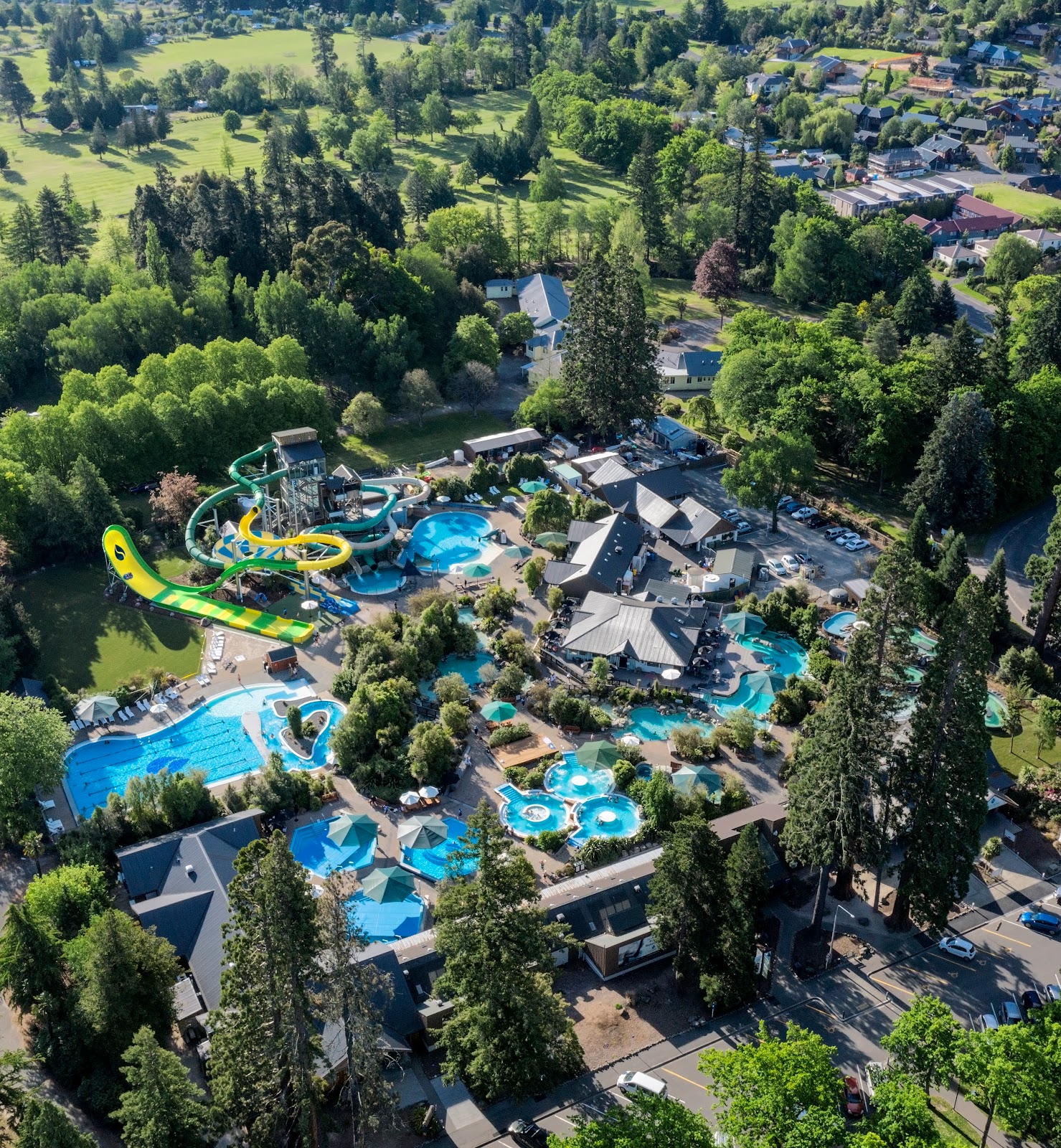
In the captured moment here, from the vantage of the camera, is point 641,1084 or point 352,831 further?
point 352,831

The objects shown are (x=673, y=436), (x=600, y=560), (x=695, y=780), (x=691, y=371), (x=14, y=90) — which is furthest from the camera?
(x=14, y=90)

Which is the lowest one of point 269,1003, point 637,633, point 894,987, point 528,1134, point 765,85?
point 894,987

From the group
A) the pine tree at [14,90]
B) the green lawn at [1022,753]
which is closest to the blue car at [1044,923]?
the green lawn at [1022,753]

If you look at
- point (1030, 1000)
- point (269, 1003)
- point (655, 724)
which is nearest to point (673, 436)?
point (655, 724)

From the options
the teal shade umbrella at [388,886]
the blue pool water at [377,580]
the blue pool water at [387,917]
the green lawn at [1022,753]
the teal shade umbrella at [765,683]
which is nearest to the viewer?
the blue pool water at [387,917]

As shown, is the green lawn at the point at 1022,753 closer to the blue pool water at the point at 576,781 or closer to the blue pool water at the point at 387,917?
the blue pool water at the point at 576,781

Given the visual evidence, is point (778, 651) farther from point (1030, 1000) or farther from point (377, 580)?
point (377, 580)
